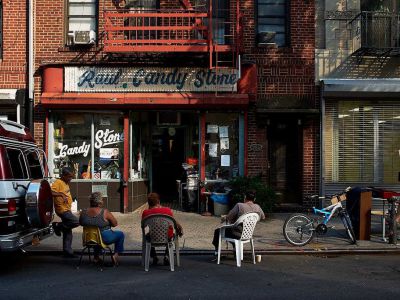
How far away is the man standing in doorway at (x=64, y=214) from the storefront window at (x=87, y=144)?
16.6 ft

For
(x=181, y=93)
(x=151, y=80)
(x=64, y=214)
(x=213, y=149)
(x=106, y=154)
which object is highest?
(x=151, y=80)

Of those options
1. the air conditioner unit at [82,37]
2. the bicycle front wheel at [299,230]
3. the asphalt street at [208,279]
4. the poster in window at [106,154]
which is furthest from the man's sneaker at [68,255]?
the air conditioner unit at [82,37]

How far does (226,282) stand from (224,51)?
7.90m

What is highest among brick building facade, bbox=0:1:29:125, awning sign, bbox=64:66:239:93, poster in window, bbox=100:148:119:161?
brick building facade, bbox=0:1:29:125

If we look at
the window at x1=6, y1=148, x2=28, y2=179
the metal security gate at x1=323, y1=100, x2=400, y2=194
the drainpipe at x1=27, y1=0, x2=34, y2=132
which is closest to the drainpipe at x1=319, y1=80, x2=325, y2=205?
the metal security gate at x1=323, y1=100, x2=400, y2=194

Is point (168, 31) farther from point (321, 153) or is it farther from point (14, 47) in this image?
point (321, 153)

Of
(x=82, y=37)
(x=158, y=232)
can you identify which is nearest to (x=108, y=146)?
(x=82, y=37)

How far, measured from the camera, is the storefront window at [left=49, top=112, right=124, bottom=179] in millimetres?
14656

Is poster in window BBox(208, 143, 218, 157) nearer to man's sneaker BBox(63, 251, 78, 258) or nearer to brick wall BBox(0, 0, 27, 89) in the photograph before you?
brick wall BBox(0, 0, 27, 89)

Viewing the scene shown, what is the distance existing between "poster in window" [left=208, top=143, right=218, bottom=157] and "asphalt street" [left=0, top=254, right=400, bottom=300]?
18.2 feet

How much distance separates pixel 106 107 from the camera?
14.3 meters

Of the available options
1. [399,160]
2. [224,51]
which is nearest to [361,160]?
[399,160]

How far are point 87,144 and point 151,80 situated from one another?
2.56m

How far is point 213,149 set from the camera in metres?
14.8
